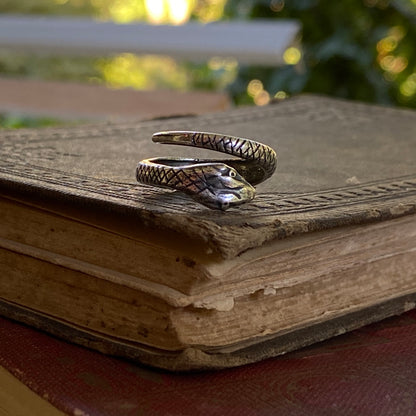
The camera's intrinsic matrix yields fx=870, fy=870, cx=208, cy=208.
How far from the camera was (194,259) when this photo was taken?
2.09ft

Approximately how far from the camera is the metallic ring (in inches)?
26.4

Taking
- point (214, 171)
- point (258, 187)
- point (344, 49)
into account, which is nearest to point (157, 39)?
point (344, 49)

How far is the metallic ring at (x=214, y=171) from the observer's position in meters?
0.67

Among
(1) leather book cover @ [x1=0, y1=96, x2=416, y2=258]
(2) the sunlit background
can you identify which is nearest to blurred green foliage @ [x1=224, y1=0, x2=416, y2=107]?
(2) the sunlit background

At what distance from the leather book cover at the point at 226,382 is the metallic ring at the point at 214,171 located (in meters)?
0.14

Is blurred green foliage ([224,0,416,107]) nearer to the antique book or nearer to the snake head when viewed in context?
the antique book

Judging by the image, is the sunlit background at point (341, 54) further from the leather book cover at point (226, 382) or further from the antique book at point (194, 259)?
→ the leather book cover at point (226, 382)

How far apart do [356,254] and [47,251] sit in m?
0.27

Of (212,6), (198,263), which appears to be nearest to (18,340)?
(198,263)

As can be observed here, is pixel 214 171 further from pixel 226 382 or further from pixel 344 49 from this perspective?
pixel 344 49

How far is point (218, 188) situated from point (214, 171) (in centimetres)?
1

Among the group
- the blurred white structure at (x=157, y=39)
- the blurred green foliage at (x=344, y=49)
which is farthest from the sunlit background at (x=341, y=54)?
the blurred white structure at (x=157, y=39)

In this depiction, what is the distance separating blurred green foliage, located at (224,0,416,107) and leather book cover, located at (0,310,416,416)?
2609 millimetres

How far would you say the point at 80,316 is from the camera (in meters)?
0.74
